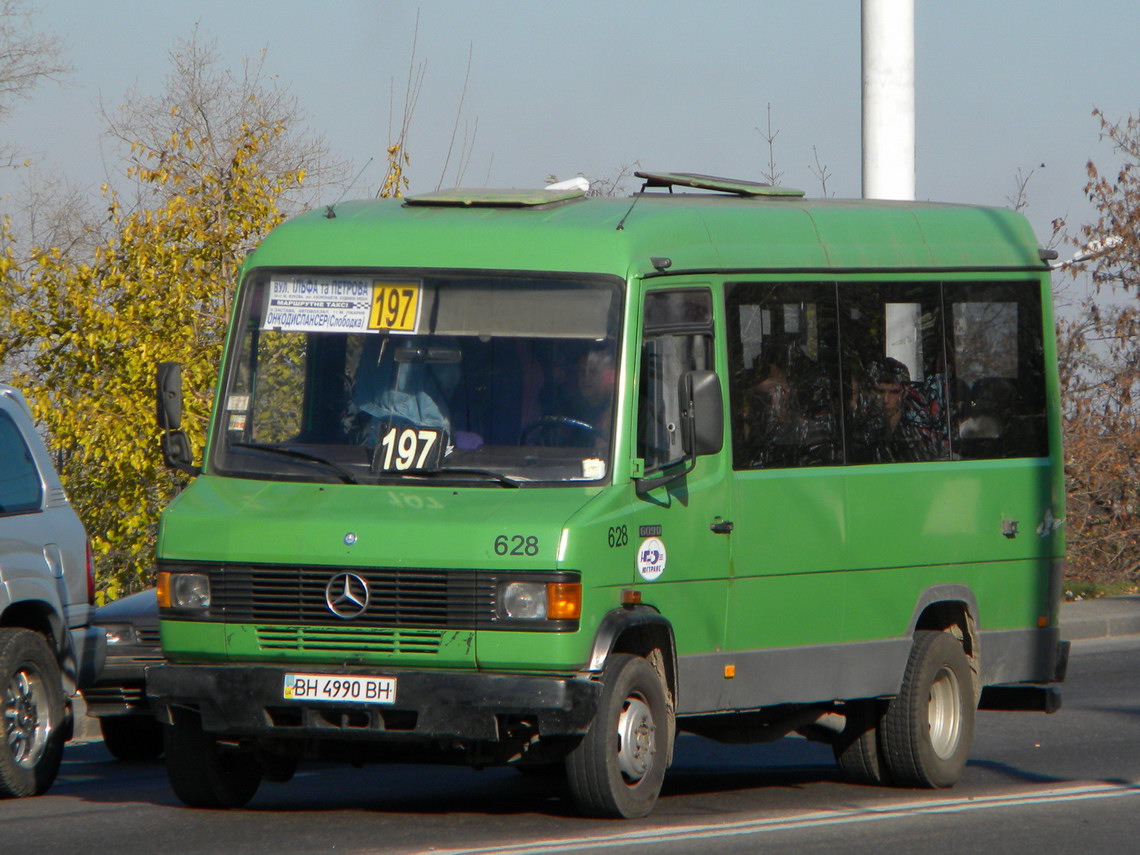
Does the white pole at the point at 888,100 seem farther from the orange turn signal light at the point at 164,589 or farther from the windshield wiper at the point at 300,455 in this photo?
the orange turn signal light at the point at 164,589

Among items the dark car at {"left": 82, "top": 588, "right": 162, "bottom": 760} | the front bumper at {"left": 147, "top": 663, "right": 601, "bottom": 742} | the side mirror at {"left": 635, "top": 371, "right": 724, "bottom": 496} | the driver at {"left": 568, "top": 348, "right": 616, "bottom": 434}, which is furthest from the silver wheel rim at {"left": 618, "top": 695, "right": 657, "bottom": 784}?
the dark car at {"left": 82, "top": 588, "right": 162, "bottom": 760}

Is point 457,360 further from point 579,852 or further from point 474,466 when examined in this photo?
point 579,852

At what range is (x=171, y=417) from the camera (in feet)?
27.6

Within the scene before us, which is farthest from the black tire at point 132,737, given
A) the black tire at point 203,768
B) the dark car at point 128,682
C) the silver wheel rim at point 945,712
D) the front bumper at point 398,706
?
the silver wheel rim at point 945,712

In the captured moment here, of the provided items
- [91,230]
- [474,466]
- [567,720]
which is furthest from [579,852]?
[91,230]

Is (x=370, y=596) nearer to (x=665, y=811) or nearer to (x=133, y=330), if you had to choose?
(x=665, y=811)

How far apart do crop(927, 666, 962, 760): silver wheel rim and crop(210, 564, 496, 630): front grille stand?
317 cm

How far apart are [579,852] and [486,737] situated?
2.06 ft

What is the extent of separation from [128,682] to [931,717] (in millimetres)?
4316

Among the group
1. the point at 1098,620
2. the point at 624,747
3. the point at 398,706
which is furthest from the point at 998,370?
the point at 1098,620

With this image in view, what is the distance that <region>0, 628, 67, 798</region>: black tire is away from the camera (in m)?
8.98

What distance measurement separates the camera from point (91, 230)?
83.8 feet

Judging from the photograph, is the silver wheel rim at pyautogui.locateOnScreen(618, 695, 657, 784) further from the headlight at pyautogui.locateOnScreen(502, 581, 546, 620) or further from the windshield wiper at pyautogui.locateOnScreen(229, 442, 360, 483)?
the windshield wiper at pyautogui.locateOnScreen(229, 442, 360, 483)

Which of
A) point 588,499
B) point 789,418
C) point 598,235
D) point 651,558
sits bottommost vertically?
point 651,558
